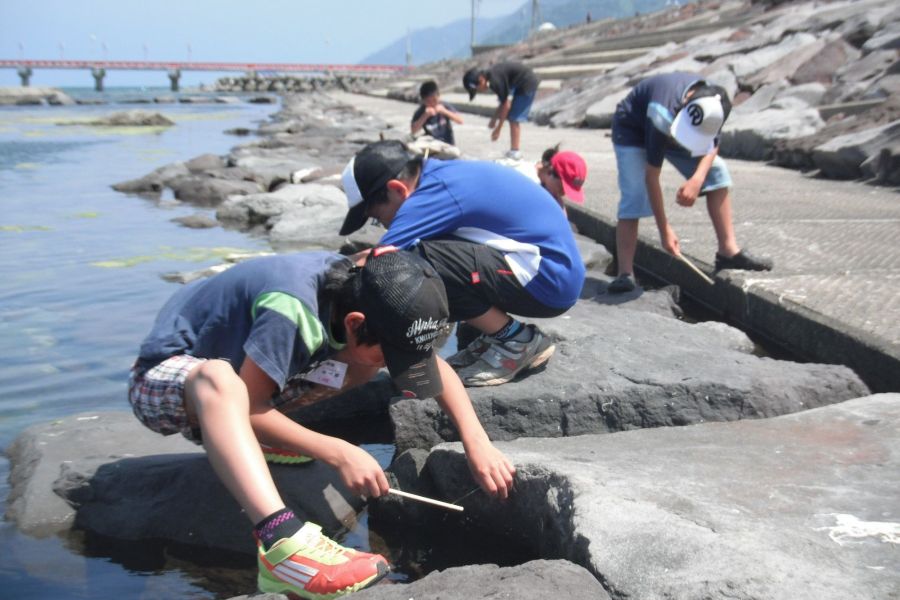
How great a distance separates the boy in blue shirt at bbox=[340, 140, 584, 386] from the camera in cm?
311

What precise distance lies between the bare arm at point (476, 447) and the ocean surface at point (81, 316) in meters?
0.63

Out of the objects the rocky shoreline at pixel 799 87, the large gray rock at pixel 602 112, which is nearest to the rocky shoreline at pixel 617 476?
the rocky shoreline at pixel 799 87

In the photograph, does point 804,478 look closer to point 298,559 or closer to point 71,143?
point 298,559

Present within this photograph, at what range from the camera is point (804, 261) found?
4.48m

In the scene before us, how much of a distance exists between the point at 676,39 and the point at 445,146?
13.9 m

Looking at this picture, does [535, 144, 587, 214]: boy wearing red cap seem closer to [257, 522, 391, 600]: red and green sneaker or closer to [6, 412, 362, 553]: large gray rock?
[6, 412, 362, 553]: large gray rock

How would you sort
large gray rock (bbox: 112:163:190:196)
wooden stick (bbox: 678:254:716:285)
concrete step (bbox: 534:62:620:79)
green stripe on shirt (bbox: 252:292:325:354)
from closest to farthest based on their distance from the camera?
green stripe on shirt (bbox: 252:292:325:354), wooden stick (bbox: 678:254:716:285), large gray rock (bbox: 112:163:190:196), concrete step (bbox: 534:62:620:79)

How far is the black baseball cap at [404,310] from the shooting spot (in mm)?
2283

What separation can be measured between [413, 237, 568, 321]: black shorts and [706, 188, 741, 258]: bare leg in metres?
1.51

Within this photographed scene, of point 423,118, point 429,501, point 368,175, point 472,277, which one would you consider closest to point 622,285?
point 472,277

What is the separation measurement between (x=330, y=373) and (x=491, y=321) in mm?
822

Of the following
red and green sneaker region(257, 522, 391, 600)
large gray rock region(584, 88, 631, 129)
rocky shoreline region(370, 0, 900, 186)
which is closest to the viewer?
red and green sneaker region(257, 522, 391, 600)

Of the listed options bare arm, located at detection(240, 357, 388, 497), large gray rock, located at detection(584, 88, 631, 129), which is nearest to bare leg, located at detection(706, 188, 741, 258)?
bare arm, located at detection(240, 357, 388, 497)

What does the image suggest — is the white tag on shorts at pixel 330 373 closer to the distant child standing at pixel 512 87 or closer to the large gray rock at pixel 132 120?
the distant child standing at pixel 512 87
